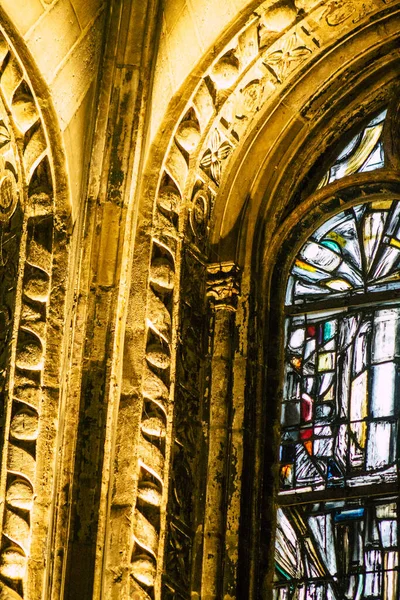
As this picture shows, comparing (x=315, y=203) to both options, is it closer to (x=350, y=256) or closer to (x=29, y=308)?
(x=350, y=256)

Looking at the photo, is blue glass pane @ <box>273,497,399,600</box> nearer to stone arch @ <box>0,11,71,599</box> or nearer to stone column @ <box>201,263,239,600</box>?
stone column @ <box>201,263,239,600</box>

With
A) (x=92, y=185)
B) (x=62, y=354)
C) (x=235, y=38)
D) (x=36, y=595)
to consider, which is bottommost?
(x=36, y=595)

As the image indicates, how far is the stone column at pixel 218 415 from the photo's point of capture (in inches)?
442

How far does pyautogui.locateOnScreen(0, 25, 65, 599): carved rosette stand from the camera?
36.3ft

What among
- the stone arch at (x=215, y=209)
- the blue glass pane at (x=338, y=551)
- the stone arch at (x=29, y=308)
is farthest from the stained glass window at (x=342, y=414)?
the stone arch at (x=29, y=308)

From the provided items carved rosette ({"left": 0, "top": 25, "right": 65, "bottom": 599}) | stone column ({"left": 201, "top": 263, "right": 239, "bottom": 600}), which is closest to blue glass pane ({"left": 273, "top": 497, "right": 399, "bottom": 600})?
stone column ({"left": 201, "top": 263, "right": 239, "bottom": 600})

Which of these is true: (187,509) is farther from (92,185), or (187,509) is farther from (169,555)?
(92,185)

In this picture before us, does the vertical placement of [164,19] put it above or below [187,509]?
above

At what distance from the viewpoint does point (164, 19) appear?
11930mm

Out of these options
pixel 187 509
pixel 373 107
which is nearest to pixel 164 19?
pixel 373 107

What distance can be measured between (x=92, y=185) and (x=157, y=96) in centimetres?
55

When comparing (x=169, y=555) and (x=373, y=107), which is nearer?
(x=169, y=555)

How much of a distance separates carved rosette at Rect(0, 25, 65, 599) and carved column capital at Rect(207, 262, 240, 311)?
2.65 ft

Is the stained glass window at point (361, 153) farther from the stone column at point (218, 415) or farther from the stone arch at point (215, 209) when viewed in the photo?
the stone column at point (218, 415)
